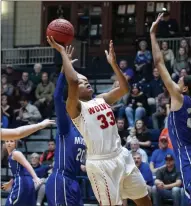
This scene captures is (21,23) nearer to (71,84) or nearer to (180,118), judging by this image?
(180,118)

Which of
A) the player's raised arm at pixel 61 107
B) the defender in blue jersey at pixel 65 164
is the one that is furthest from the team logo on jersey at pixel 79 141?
the player's raised arm at pixel 61 107

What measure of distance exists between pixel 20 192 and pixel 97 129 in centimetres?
322

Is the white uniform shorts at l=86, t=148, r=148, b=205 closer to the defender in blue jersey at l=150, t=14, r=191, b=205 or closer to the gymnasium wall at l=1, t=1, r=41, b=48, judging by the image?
the defender in blue jersey at l=150, t=14, r=191, b=205

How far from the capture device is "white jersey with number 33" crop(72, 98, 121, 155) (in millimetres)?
8727

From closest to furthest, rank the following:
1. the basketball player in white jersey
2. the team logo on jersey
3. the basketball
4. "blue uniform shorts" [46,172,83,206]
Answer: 1. the basketball player in white jersey
2. the basketball
3. "blue uniform shorts" [46,172,83,206]
4. the team logo on jersey

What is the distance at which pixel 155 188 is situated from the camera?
13.3 meters

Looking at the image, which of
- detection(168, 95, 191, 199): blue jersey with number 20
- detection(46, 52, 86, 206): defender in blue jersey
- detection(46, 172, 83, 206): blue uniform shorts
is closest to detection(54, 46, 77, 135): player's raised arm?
detection(46, 52, 86, 206): defender in blue jersey

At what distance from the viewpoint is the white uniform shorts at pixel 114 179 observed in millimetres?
8625

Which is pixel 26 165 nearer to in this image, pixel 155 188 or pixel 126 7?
pixel 155 188

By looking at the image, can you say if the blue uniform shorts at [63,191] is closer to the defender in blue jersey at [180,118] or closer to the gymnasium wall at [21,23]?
the defender in blue jersey at [180,118]

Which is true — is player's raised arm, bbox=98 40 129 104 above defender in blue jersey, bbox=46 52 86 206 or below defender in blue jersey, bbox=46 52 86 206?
above

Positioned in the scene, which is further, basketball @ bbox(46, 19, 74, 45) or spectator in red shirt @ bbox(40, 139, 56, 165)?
spectator in red shirt @ bbox(40, 139, 56, 165)

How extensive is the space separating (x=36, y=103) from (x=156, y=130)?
4018 mm

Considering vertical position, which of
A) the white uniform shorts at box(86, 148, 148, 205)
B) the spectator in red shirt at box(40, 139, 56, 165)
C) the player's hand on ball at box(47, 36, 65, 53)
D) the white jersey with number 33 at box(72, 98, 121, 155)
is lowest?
the spectator in red shirt at box(40, 139, 56, 165)
